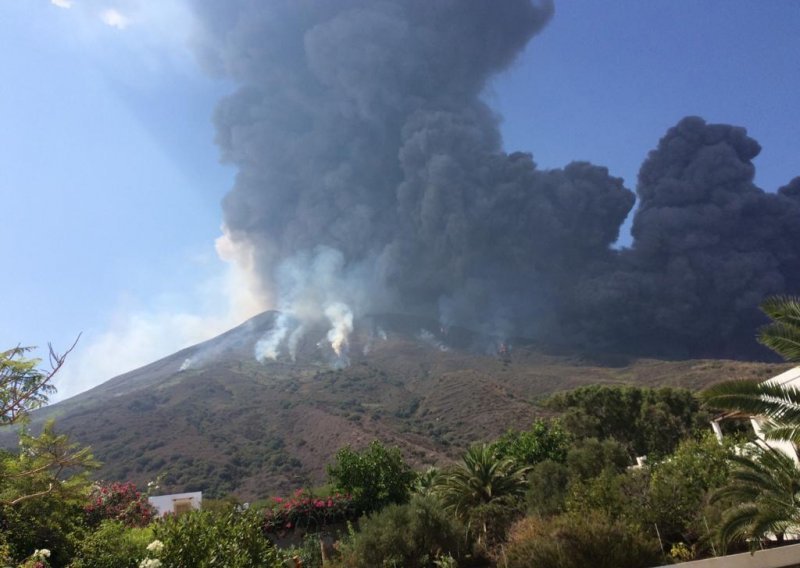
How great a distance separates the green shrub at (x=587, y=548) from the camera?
35.2ft

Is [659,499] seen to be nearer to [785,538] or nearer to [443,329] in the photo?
[785,538]

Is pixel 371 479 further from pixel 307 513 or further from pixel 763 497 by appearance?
pixel 763 497

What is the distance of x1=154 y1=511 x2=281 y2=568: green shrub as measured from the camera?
23.4 feet

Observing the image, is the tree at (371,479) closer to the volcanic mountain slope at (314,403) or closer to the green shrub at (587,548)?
the green shrub at (587,548)

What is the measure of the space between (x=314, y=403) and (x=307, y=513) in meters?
58.6

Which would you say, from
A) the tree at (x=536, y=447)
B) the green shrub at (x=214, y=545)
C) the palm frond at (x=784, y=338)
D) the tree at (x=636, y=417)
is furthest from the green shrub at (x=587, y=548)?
the tree at (x=636, y=417)

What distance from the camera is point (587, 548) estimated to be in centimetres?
1090

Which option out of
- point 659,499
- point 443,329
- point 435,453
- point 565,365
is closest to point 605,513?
point 659,499

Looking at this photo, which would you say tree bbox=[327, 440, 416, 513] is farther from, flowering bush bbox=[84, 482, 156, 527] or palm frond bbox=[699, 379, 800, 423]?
palm frond bbox=[699, 379, 800, 423]

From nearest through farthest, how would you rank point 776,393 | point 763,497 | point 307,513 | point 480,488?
1. point 776,393
2. point 763,497
3. point 307,513
4. point 480,488

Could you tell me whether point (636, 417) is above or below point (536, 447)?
below

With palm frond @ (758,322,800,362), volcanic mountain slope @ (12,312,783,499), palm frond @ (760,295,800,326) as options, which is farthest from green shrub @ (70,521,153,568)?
A: volcanic mountain slope @ (12,312,783,499)

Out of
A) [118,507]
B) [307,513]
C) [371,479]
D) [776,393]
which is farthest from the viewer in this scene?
[371,479]

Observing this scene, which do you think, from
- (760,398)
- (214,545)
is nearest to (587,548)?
(760,398)
